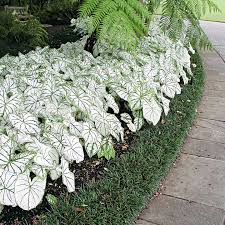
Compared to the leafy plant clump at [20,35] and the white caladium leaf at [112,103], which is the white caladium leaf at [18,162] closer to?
the white caladium leaf at [112,103]

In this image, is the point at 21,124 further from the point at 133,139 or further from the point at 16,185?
the point at 133,139

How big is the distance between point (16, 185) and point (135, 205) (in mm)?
854

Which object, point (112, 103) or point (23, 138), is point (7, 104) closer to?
point (23, 138)

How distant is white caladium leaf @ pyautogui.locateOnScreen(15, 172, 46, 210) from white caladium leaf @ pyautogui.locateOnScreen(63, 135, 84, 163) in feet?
1.24

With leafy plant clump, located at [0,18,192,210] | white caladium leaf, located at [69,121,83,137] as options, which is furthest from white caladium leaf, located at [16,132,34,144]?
white caladium leaf, located at [69,121,83,137]

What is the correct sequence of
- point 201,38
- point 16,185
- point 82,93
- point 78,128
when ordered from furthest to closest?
1. point 201,38
2. point 82,93
3. point 78,128
4. point 16,185

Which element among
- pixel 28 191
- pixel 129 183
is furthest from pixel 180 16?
pixel 28 191

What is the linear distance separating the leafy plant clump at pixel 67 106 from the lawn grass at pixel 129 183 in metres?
0.13

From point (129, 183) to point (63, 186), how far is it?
1.61 ft

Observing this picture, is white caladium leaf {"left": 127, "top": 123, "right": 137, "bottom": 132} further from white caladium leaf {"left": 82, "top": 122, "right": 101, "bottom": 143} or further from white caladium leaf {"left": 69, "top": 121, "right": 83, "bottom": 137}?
white caladium leaf {"left": 69, "top": 121, "right": 83, "bottom": 137}

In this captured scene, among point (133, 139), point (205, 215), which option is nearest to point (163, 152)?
point (133, 139)

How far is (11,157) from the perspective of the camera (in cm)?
269

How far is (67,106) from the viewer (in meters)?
3.43

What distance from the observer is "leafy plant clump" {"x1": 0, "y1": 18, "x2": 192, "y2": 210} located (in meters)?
2.70
